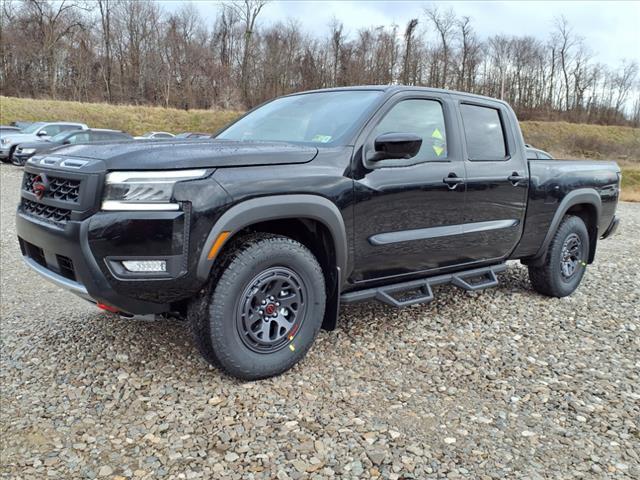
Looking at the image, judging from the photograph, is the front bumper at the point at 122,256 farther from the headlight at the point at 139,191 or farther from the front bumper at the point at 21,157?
the front bumper at the point at 21,157

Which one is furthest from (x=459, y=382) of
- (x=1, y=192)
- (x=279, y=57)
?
(x=279, y=57)

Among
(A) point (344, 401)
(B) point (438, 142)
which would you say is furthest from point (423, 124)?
(A) point (344, 401)

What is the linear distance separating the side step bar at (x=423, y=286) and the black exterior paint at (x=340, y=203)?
0.21 ft

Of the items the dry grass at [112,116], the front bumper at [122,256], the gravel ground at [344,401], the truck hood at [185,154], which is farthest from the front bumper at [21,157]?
the dry grass at [112,116]

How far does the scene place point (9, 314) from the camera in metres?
4.50

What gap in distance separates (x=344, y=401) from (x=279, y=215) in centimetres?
113

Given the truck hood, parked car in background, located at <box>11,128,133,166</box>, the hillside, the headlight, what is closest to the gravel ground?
the headlight

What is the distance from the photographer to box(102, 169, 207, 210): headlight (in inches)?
107

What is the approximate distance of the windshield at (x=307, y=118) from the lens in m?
3.66

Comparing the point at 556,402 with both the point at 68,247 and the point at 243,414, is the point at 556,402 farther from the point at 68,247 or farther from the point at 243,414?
the point at 68,247

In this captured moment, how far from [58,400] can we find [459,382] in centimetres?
239

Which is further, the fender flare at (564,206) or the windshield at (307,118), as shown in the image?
the fender flare at (564,206)

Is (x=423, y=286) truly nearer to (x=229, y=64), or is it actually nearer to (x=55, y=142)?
(x=55, y=142)

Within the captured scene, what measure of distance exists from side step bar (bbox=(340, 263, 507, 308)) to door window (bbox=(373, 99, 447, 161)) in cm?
93
